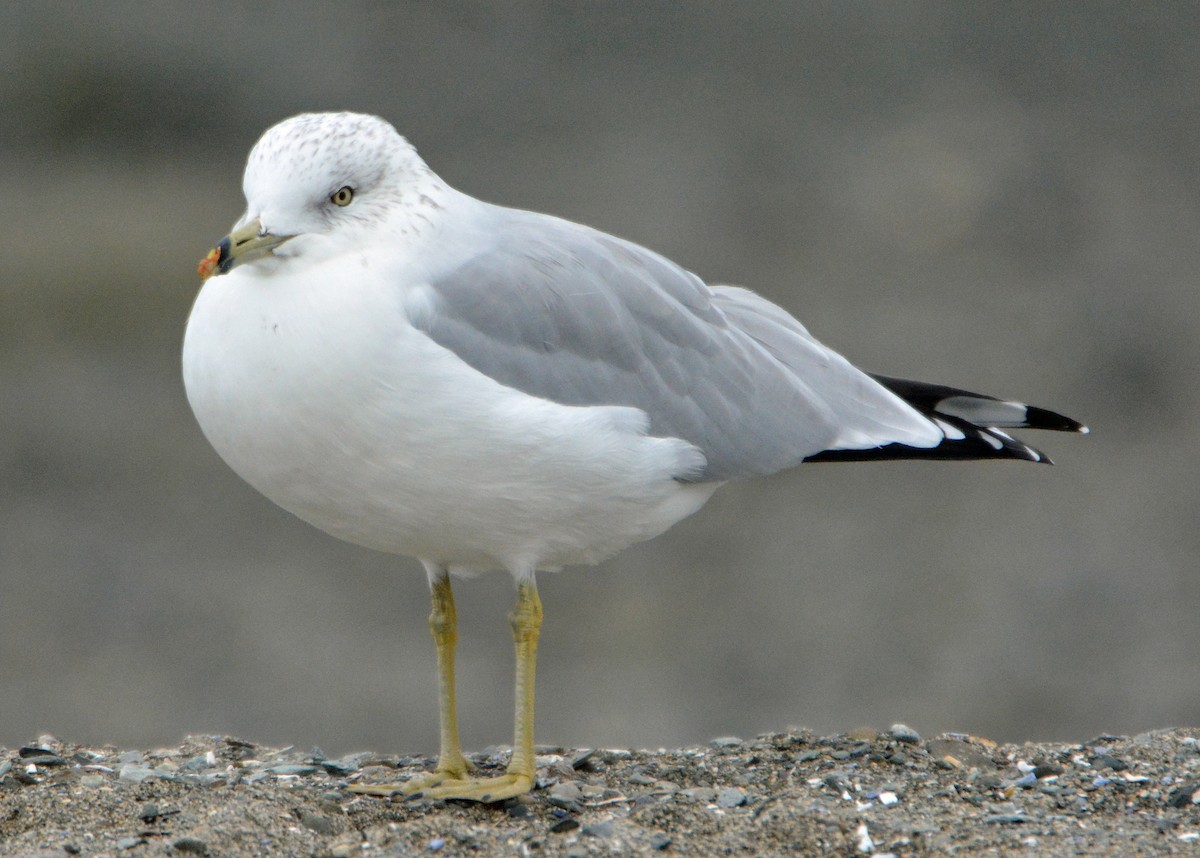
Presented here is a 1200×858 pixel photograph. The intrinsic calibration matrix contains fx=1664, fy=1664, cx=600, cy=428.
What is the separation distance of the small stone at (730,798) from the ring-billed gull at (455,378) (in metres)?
0.46

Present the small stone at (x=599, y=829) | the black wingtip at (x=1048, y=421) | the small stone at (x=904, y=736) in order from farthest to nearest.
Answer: the black wingtip at (x=1048, y=421) < the small stone at (x=904, y=736) < the small stone at (x=599, y=829)

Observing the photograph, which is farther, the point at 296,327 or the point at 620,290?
the point at 620,290

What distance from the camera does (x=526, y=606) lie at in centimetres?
398

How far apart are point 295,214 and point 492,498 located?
0.73 metres

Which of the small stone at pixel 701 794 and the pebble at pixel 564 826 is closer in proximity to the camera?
the pebble at pixel 564 826

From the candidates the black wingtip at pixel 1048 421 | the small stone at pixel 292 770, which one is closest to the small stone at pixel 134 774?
the small stone at pixel 292 770

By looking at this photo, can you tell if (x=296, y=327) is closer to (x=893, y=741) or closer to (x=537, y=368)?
(x=537, y=368)

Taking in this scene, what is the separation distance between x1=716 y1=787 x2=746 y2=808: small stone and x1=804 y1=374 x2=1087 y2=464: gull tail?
101 centimetres

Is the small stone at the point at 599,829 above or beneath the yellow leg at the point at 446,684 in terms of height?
beneath

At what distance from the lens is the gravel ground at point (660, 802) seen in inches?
133

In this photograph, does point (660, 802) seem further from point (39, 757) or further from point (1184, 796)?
point (39, 757)

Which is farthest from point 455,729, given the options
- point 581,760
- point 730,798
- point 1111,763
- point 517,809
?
point 1111,763

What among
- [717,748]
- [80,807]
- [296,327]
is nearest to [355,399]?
[296,327]

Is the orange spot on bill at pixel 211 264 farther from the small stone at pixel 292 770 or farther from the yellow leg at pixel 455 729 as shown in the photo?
the small stone at pixel 292 770
